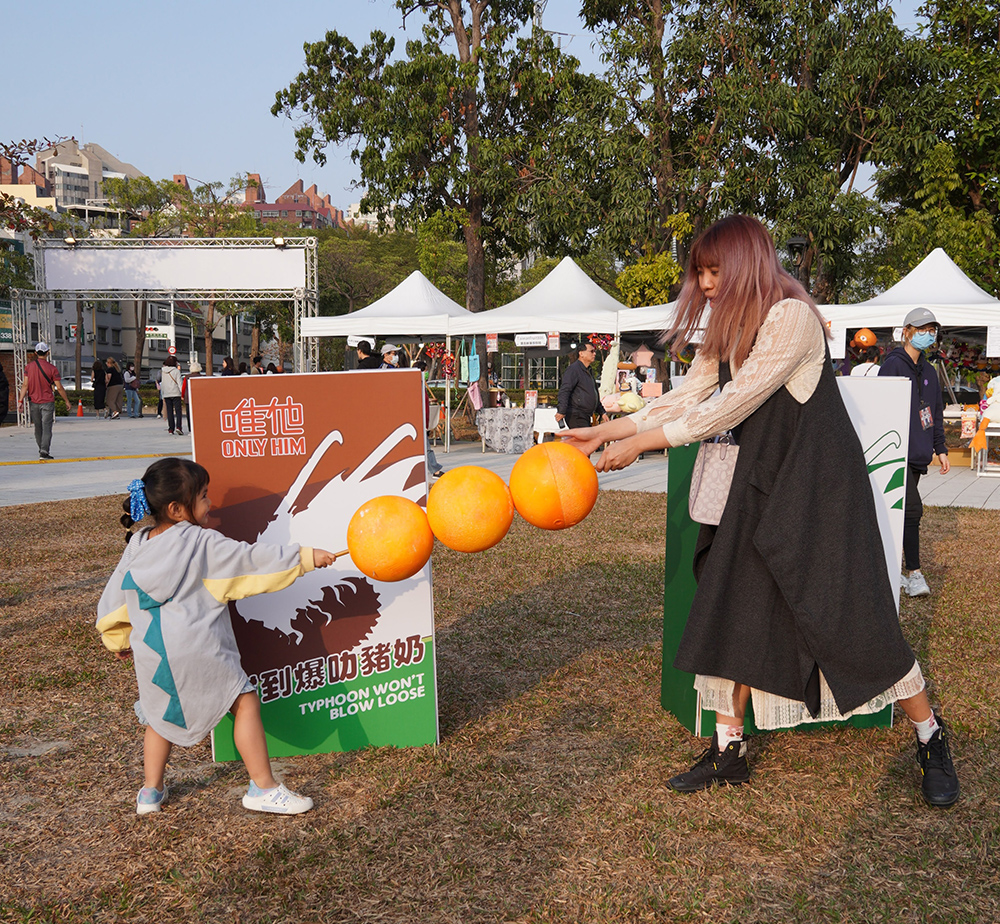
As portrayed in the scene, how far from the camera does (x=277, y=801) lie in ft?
10.2

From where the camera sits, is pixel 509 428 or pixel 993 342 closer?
pixel 993 342

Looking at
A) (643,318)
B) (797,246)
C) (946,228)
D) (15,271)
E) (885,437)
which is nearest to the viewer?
(885,437)

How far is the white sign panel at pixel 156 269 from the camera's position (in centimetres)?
2308

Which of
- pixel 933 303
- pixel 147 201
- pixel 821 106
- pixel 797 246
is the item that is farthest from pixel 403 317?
pixel 147 201

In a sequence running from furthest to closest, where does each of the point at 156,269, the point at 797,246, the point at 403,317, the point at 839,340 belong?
the point at 156,269
the point at 797,246
the point at 403,317
the point at 839,340

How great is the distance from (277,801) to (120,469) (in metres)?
12.6

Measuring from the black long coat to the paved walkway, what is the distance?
8.84 metres

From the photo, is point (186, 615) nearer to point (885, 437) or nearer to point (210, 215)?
point (885, 437)

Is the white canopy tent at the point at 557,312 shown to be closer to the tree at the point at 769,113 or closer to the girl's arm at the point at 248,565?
the tree at the point at 769,113

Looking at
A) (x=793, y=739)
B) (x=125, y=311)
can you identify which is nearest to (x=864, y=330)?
(x=793, y=739)

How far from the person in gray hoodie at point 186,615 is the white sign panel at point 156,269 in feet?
68.9

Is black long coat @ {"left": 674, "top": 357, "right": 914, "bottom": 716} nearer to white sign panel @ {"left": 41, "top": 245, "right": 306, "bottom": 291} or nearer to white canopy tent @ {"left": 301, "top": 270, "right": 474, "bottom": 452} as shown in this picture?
white canopy tent @ {"left": 301, "top": 270, "right": 474, "bottom": 452}

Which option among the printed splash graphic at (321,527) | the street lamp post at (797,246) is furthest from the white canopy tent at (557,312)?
the printed splash graphic at (321,527)

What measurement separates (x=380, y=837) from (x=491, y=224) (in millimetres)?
23100
